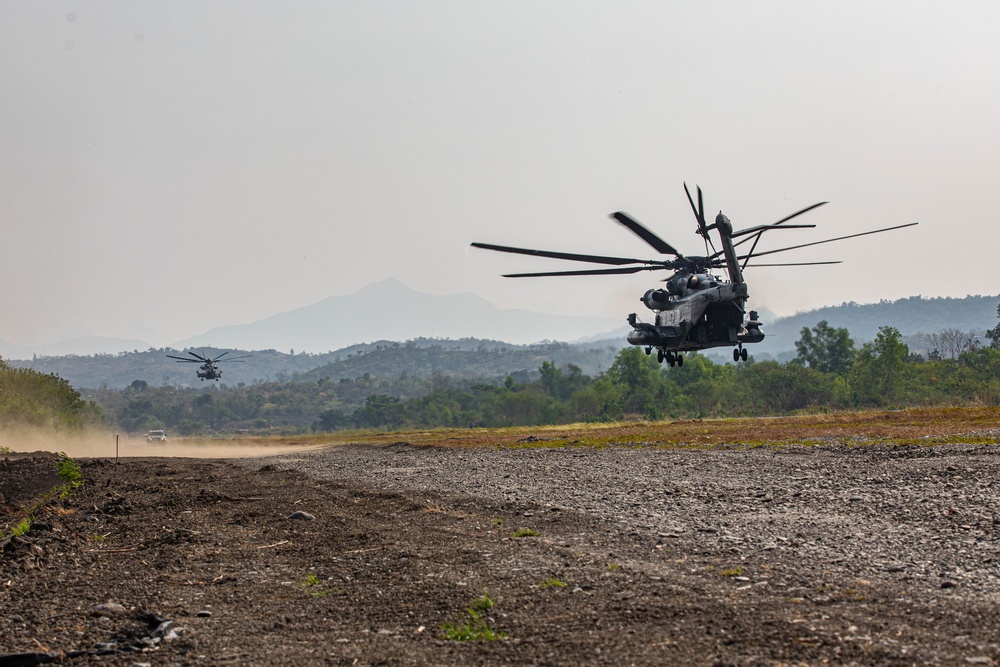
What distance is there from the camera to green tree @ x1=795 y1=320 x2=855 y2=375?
121794 millimetres

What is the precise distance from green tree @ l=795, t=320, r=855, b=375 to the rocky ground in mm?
106721

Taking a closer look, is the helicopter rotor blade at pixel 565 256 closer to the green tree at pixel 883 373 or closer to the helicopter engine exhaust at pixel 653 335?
the helicopter engine exhaust at pixel 653 335

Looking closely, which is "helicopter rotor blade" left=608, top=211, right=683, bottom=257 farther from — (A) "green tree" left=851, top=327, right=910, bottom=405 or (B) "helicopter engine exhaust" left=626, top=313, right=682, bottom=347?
(A) "green tree" left=851, top=327, right=910, bottom=405

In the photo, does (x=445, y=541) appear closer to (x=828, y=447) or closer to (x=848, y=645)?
(x=848, y=645)

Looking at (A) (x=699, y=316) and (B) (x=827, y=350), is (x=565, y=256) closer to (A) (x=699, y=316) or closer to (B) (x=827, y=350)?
(A) (x=699, y=316)

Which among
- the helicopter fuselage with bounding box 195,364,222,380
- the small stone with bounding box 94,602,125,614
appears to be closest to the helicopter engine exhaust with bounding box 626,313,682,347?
the small stone with bounding box 94,602,125,614

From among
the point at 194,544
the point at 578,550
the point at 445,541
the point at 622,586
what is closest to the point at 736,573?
the point at 622,586

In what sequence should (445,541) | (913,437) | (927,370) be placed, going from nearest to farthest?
(445,541) < (913,437) < (927,370)

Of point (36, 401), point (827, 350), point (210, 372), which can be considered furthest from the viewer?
point (827, 350)

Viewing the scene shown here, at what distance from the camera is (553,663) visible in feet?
24.2

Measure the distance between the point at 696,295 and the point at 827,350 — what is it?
10187 centimetres

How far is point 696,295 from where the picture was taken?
29781 millimetres

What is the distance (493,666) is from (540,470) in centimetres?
1842

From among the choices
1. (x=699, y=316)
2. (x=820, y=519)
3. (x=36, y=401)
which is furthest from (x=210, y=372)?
(x=820, y=519)
